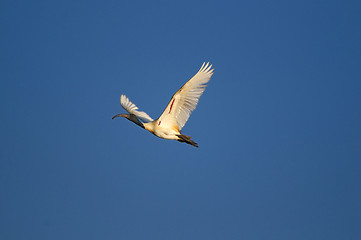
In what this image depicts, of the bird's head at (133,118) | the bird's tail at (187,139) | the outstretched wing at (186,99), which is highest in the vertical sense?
the outstretched wing at (186,99)

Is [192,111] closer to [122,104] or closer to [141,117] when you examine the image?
[141,117]

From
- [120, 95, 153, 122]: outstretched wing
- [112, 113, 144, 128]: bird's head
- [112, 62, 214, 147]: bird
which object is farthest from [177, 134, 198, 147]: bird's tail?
[120, 95, 153, 122]: outstretched wing

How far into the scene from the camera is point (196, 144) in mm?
19969

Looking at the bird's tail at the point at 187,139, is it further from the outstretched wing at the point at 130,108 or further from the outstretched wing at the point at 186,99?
the outstretched wing at the point at 130,108

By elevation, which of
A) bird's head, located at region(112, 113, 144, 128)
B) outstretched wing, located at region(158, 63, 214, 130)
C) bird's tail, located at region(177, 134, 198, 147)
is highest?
outstretched wing, located at region(158, 63, 214, 130)

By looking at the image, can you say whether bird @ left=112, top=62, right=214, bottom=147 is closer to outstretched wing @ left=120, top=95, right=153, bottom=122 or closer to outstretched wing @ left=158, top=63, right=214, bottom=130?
outstretched wing @ left=158, top=63, right=214, bottom=130

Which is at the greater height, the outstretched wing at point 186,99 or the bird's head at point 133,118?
the outstretched wing at point 186,99

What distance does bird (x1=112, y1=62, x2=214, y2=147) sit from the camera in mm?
19819

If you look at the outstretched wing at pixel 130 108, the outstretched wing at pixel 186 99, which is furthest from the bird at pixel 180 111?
the outstretched wing at pixel 130 108

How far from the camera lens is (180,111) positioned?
66.8ft

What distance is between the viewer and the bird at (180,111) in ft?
65.0

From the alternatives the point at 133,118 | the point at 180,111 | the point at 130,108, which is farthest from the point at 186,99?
the point at 130,108

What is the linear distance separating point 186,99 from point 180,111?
0.69 m

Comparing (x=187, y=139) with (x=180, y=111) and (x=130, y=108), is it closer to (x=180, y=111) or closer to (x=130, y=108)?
(x=180, y=111)
